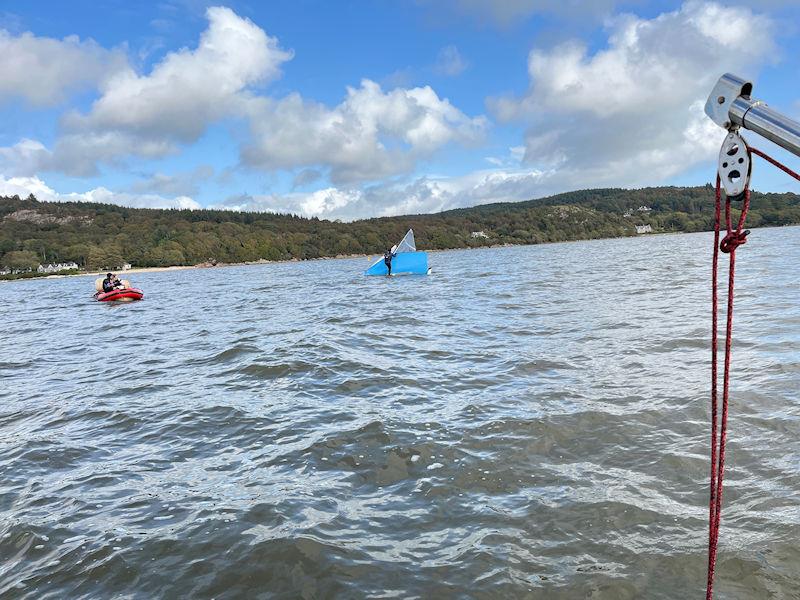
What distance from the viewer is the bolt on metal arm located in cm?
237

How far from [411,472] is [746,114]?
5184 millimetres

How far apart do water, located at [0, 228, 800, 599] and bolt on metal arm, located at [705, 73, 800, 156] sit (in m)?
3.33

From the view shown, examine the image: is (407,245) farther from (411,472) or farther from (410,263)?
(411,472)

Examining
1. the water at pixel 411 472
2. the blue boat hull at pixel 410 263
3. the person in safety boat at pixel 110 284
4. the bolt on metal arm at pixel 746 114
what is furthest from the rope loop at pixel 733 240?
the blue boat hull at pixel 410 263

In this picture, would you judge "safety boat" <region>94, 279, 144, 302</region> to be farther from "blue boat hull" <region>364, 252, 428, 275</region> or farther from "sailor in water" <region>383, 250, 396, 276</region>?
"blue boat hull" <region>364, 252, 428, 275</region>

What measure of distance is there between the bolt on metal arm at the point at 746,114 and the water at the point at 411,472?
333 centimetres

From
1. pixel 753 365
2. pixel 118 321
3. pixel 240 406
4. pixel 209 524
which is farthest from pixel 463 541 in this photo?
pixel 118 321

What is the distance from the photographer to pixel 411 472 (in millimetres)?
6441

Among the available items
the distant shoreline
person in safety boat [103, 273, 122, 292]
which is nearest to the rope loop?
person in safety boat [103, 273, 122, 292]

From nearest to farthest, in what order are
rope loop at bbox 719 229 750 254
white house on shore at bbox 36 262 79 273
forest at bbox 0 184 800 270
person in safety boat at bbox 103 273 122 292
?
rope loop at bbox 719 229 750 254
person in safety boat at bbox 103 273 122 292
white house on shore at bbox 36 262 79 273
forest at bbox 0 184 800 270

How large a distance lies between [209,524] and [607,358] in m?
8.71

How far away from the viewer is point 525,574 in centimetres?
426

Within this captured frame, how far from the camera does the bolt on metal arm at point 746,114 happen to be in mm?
2368

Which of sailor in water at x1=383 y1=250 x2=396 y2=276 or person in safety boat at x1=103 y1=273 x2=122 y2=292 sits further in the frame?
sailor in water at x1=383 y1=250 x2=396 y2=276
